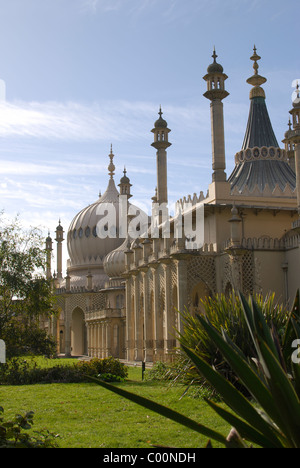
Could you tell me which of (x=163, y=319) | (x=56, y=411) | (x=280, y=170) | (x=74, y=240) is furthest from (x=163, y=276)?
(x=74, y=240)

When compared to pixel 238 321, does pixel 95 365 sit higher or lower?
lower

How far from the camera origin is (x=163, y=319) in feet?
87.5

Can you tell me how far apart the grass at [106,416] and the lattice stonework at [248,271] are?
753 centimetres

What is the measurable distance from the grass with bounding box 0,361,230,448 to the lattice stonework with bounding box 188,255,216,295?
26.7 ft

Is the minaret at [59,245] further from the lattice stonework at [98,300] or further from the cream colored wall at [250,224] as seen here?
the cream colored wall at [250,224]

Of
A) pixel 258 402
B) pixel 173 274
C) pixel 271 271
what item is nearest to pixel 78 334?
pixel 173 274

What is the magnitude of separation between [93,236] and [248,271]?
28.8 meters

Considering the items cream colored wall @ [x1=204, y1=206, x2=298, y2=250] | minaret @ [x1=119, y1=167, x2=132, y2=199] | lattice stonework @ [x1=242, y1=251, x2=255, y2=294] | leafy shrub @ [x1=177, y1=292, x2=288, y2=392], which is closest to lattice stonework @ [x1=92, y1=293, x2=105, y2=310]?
minaret @ [x1=119, y1=167, x2=132, y2=199]

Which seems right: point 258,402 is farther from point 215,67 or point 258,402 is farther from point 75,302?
point 75,302

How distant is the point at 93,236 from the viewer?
49.2 metres

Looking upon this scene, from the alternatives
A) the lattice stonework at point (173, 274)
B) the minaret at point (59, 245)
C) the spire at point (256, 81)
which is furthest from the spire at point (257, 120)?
the minaret at point (59, 245)

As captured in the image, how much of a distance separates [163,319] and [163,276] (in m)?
2.30

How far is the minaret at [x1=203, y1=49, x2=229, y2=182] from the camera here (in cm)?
2455
